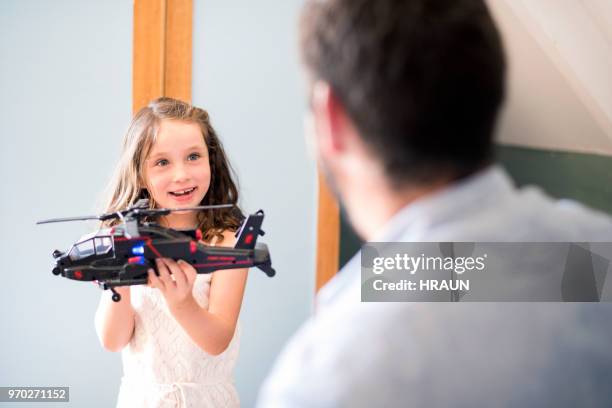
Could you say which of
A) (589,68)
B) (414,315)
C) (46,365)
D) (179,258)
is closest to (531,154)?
(589,68)

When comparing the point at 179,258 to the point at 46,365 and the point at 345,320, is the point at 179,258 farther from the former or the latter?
the point at 46,365

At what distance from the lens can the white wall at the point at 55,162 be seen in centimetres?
198

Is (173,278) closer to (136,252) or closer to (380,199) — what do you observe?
(136,252)

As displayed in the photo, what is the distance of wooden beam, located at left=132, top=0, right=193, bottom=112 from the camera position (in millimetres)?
1975

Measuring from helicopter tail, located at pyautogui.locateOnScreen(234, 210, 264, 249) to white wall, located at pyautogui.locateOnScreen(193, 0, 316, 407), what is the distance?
912mm

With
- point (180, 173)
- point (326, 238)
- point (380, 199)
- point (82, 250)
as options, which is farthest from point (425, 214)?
point (326, 238)

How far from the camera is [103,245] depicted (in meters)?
1.07

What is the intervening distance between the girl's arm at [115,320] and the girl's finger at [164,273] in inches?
11.0

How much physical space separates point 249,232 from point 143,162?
41 centimetres

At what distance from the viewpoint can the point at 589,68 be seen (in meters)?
1.55

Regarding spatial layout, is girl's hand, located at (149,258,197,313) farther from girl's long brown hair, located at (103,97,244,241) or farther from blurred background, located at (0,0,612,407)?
blurred background, located at (0,0,612,407)

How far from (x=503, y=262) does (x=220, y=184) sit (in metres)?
1.08

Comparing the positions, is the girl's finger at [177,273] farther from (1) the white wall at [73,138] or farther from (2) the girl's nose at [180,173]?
(1) the white wall at [73,138]

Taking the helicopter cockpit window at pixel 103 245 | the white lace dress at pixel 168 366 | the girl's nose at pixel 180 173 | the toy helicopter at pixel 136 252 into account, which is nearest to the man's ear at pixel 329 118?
the toy helicopter at pixel 136 252
